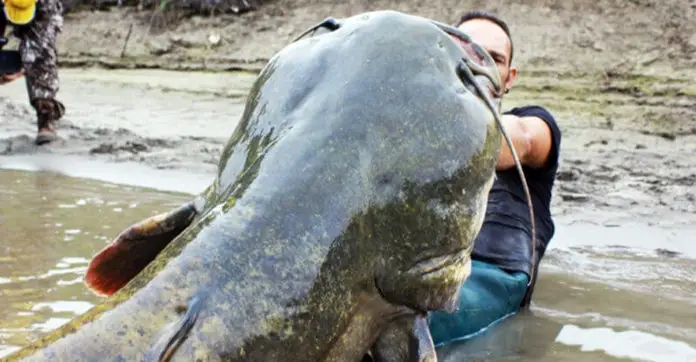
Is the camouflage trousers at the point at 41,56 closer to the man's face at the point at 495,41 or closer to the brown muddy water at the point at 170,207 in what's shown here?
the brown muddy water at the point at 170,207

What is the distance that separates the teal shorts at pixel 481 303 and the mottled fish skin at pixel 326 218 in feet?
3.17

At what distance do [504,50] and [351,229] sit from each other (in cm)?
175

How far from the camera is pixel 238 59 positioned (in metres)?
9.91

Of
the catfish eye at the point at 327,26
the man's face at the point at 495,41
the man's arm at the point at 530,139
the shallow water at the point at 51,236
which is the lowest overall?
the shallow water at the point at 51,236

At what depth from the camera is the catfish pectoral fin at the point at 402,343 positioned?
1.29 meters

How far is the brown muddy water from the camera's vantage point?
2.37m

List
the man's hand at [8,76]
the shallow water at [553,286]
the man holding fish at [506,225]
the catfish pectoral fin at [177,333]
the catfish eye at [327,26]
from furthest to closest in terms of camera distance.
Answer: the man's hand at [8,76], the man holding fish at [506,225], the shallow water at [553,286], the catfish eye at [327,26], the catfish pectoral fin at [177,333]

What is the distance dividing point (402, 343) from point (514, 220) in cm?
146

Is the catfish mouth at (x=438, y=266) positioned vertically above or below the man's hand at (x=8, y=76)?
above

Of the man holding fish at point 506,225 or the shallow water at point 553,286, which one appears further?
the man holding fish at point 506,225

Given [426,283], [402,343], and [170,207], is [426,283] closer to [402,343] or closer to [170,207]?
[402,343]

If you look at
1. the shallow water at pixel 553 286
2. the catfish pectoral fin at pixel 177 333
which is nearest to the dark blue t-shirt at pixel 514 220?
the shallow water at pixel 553 286

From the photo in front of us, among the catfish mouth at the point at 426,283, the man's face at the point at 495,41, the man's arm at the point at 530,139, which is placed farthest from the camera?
the man's face at the point at 495,41

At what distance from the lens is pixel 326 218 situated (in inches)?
48.0
